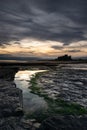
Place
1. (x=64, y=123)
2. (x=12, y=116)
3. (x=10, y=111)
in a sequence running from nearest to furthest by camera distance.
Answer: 1. (x=64, y=123)
2. (x=12, y=116)
3. (x=10, y=111)

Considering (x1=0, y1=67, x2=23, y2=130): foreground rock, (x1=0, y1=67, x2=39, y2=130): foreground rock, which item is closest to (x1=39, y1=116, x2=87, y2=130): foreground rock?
(x1=0, y1=67, x2=39, y2=130): foreground rock

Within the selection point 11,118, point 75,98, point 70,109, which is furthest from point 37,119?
point 75,98

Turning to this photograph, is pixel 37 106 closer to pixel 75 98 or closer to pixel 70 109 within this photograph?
pixel 70 109

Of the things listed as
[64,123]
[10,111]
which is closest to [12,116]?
[10,111]

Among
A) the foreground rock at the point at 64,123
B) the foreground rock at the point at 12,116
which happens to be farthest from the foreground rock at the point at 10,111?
the foreground rock at the point at 64,123

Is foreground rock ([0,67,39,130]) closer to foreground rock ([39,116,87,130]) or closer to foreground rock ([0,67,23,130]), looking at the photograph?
foreground rock ([0,67,23,130])

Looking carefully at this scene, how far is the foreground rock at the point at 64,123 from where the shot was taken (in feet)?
25.6

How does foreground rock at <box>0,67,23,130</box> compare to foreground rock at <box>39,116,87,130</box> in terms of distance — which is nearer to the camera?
foreground rock at <box>39,116,87,130</box>

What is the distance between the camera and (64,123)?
8.12m

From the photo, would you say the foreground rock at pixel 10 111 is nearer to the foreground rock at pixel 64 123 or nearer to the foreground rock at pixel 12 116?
the foreground rock at pixel 12 116

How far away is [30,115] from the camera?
34.4ft

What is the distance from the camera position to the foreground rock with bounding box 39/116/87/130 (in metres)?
7.81

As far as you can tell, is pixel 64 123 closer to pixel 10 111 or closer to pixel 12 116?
pixel 12 116

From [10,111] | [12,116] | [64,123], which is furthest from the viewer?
[10,111]
